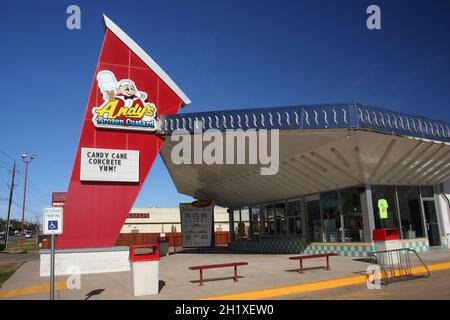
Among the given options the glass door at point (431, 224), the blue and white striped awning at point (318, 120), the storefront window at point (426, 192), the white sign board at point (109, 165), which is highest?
the blue and white striped awning at point (318, 120)

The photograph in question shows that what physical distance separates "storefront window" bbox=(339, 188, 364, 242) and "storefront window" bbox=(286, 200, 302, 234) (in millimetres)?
3591

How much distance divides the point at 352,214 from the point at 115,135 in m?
11.5

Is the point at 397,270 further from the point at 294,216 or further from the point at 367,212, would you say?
the point at 294,216

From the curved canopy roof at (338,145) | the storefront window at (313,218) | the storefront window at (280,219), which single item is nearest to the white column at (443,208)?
the curved canopy roof at (338,145)

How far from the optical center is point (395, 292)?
8.87 meters

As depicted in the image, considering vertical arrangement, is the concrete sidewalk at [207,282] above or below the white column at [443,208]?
below

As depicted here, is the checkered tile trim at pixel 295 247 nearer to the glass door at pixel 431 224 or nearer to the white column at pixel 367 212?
the white column at pixel 367 212

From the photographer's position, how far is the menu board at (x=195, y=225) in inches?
1097

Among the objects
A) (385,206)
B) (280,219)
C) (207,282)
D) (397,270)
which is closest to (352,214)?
(385,206)

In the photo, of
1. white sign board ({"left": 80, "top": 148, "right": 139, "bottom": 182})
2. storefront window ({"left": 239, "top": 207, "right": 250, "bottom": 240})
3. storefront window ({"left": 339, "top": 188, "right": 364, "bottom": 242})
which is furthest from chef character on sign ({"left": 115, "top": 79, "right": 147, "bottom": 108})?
storefront window ({"left": 239, "top": 207, "right": 250, "bottom": 240})

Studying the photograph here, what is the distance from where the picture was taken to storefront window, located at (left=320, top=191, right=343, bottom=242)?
750 inches

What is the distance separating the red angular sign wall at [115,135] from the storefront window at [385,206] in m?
9.97

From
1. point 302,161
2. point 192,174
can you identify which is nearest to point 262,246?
point 192,174
